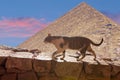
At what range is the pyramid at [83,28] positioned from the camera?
2802 cm

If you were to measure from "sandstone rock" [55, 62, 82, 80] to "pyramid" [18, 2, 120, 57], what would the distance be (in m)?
16.8

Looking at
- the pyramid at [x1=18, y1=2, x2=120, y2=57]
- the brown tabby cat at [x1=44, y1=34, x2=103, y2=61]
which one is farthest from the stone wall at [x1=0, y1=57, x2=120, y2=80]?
the pyramid at [x1=18, y1=2, x2=120, y2=57]

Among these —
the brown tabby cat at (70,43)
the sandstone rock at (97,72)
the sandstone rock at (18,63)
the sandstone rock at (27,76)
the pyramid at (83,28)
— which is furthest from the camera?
the pyramid at (83,28)

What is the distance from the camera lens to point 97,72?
328 inches

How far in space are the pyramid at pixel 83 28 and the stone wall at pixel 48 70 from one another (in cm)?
1666

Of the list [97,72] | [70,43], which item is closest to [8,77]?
[70,43]

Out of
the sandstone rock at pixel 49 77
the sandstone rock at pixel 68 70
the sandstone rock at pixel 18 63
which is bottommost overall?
the sandstone rock at pixel 49 77

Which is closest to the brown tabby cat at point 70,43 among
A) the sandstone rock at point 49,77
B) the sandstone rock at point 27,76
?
the sandstone rock at point 49,77

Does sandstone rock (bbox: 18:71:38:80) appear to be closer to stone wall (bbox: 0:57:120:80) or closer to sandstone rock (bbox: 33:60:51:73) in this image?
stone wall (bbox: 0:57:120:80)

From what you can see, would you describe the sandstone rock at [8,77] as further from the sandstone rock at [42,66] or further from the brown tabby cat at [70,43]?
the brown tabby cat at [70,43]

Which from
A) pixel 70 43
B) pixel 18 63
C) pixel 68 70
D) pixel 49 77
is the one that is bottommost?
pixel 49 77

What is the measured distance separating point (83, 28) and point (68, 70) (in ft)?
78.7

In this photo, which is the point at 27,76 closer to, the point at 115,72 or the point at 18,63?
the point at 18,63

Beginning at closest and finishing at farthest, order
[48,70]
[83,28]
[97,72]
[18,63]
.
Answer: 1. [18,63]
2. [48,70]
3. [97,72]
4. [83,28]
